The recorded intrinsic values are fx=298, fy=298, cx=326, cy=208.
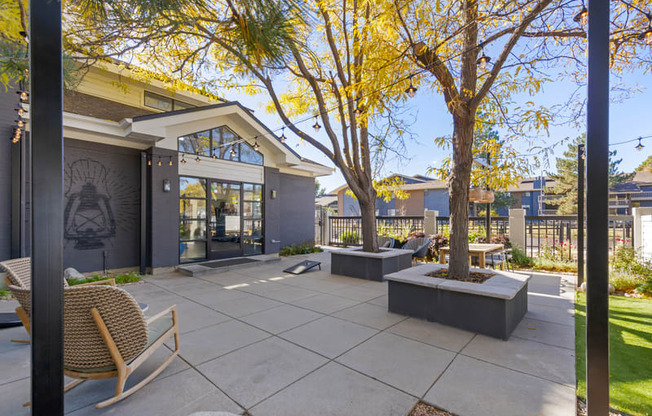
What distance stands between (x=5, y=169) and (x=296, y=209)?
7.47m

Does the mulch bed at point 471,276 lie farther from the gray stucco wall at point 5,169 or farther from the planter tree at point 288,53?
the gray stucco wall at point 5,169

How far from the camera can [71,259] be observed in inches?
248

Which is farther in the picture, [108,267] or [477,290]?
[108,267]

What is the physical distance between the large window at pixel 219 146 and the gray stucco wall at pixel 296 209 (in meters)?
1.79

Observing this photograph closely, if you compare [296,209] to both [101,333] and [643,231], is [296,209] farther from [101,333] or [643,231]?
[643,231]

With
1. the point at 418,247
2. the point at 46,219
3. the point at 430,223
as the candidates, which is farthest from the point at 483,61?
the point at 430,223

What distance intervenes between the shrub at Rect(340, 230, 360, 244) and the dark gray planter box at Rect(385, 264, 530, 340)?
735 centimetres

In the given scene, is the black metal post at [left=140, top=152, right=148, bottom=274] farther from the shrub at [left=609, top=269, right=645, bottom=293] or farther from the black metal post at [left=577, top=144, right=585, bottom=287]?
the shrub at [left=609, top=269, right=645, bottom=293]

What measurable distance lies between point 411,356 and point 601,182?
2.23 m

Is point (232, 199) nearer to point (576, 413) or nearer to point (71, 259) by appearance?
point (71, 259)

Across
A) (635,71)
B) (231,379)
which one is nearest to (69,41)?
(231,379)

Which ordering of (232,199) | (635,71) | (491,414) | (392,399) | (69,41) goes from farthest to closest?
(232,199) < (635,71) < (69,41) < (392,399) < (491,414)

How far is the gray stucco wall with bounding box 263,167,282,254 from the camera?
9.46m

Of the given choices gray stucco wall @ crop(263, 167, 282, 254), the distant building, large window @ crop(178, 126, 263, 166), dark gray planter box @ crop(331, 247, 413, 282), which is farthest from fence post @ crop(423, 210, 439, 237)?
the distant building
